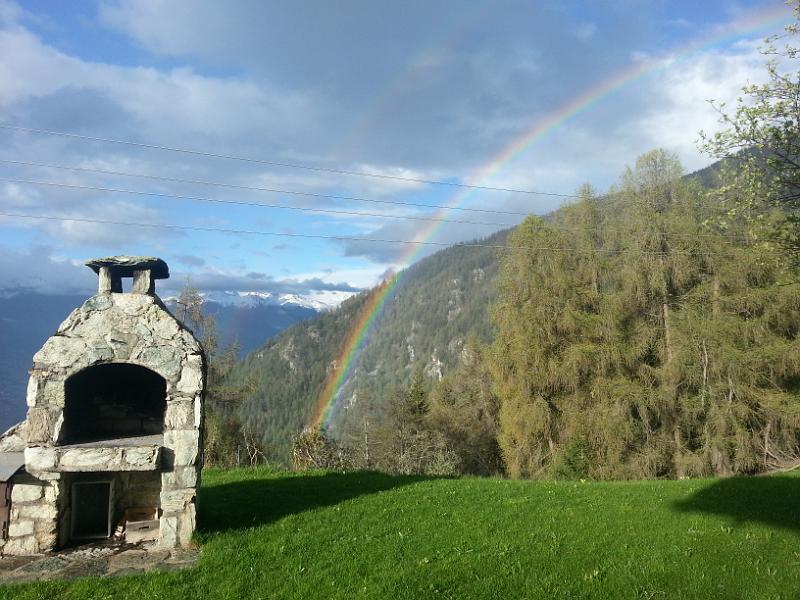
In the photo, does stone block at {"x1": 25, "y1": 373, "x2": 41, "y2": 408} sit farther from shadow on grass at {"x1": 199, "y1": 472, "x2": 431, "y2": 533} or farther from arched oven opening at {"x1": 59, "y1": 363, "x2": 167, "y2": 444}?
shadow on grass at {"x1": 199, "y1": 472, "x2": 431, "y2": 533}

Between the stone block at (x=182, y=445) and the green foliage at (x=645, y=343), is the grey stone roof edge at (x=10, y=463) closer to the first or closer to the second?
the stone block at (x=182, y=445)

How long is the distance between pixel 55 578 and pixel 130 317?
3.34 meters

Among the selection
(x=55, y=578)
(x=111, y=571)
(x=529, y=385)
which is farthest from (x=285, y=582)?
(x=529, y=385)

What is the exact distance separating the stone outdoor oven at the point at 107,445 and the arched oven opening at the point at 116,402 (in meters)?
0.18

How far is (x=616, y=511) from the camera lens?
9188 mm

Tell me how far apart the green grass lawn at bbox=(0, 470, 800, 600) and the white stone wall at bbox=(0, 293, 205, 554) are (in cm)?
81

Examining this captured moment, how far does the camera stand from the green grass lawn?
5.95 metres

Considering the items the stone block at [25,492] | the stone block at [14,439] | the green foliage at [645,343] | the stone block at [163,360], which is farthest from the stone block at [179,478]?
the green foliage at [645,343]

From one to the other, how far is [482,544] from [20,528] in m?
6.10

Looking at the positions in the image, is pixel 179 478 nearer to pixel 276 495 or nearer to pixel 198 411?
pixel 198 411

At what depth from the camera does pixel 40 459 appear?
7.20 metres

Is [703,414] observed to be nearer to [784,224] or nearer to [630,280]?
[630,280]

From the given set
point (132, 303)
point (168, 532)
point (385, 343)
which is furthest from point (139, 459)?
point (385, 343)

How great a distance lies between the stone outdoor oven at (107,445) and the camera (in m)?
7.23
